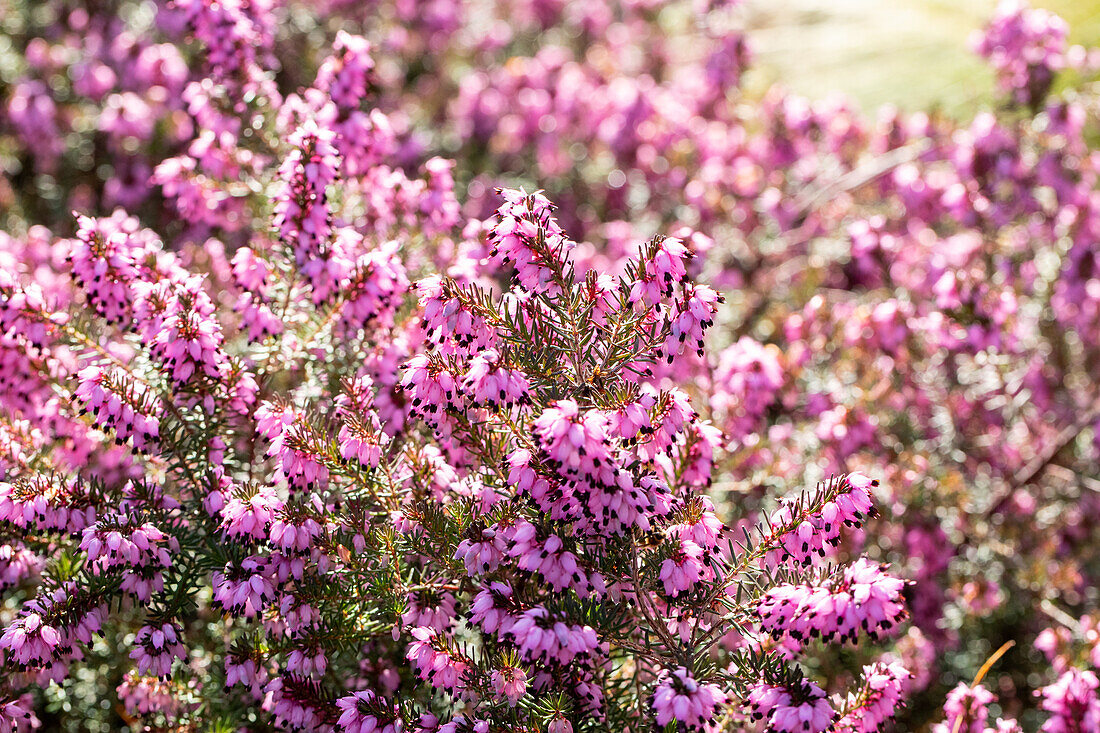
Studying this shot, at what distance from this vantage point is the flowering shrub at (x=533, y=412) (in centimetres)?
267

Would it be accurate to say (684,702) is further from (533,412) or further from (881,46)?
(881,46)

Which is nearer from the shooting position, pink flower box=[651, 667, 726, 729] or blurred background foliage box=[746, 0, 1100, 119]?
pink flower box=[651, 667, 726, 729]

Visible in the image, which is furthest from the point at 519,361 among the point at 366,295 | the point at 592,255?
the point at 592,255

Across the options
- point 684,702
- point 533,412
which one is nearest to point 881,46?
point 533,412

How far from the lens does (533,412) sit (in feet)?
9.21

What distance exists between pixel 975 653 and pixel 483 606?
12.4 ft

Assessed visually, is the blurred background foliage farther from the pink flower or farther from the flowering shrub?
the pink flower

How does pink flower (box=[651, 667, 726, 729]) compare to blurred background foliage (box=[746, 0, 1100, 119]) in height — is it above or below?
above

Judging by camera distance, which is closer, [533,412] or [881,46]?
[533,412]

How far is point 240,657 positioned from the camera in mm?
2971

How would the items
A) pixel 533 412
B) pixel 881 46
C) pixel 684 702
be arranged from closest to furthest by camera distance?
pixel 684 702
pixel 533 412
pixel 881 46

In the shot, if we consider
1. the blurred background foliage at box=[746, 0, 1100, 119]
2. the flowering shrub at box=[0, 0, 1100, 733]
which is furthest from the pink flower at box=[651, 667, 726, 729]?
the blurred background foliage at box=[746, 0, 1100, 119]

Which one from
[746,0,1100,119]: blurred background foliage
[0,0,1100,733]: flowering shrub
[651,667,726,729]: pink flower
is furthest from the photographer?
[746,0,1100,119]: blurred background foliage

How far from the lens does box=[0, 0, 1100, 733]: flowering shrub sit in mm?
2666
